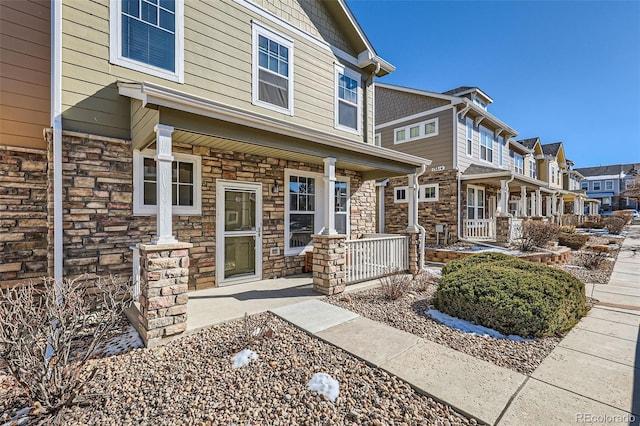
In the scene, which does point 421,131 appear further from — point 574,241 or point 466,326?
point 466,326

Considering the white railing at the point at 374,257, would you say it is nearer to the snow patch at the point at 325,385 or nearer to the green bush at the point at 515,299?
the green bush at the point at 515,299

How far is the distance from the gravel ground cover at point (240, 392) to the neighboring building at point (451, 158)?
10.0 metres

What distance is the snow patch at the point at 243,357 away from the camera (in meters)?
2.92

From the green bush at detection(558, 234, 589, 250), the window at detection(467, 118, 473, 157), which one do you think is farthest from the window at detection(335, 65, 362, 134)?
the green bush at detection(558, 234, 589, 250)

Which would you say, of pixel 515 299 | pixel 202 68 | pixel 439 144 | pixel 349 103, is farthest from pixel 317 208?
pixel 439 144

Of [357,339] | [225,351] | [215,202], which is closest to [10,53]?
[215,202]

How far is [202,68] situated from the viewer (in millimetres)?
5320

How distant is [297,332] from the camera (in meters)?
3.70

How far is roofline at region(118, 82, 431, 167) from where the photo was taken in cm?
331

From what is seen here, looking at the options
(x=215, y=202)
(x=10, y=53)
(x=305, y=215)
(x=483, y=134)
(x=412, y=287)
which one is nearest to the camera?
(x=10, y=53)

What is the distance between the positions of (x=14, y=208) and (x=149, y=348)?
123 inches

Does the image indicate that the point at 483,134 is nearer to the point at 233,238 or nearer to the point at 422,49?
the point at 422,49

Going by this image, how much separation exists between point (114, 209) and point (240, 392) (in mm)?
3600

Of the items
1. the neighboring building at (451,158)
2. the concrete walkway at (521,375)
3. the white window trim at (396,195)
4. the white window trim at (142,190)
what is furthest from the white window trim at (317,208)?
the white window trim at (396,195)
